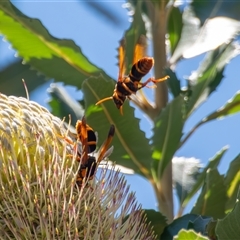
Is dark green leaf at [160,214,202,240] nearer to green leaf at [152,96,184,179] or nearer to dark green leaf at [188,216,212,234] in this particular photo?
dark green leaf at [188,216,212,234]

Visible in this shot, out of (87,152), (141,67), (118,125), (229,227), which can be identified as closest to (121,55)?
(141,67)

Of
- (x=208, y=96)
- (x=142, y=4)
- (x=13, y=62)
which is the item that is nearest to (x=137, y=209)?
(x=208, y=96)

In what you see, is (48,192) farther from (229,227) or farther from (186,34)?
(186,34)

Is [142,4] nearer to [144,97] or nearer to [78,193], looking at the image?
[144,97]

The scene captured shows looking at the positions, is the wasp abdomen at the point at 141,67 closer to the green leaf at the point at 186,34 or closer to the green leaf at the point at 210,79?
the green leaf at the point at 210,79

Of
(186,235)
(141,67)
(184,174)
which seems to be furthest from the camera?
(184,174)

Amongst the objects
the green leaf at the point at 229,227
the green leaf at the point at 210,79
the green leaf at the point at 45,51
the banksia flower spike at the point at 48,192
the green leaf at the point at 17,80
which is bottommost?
the banksia flower spike at the point at 48,192

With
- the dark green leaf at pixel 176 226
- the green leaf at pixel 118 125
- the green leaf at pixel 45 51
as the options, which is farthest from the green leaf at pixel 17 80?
the dark green leaf at pixel 176 226

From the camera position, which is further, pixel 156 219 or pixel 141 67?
pixel 141 67
